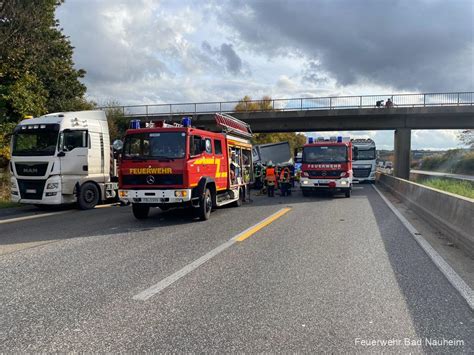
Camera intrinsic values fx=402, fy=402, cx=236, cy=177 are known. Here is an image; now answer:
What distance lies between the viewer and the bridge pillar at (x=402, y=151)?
3234cm

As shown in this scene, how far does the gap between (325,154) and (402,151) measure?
17.6 m

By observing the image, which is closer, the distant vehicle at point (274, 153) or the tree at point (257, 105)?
the distant vehicle at point (274, 153)

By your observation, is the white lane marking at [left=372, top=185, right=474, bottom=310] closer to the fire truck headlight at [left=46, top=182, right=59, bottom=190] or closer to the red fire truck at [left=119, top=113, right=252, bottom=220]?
the red fire truck at [left=119, top=113, right=252, bottom=220]

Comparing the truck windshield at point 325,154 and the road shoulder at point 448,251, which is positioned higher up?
the truck windshield at point 325,154

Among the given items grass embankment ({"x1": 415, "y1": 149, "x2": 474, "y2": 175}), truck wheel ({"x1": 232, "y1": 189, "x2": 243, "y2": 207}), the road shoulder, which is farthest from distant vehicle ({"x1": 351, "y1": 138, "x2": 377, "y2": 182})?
grass embankment ({"x1": 415, "y1": 149, "x2": 474, "y2": 175})

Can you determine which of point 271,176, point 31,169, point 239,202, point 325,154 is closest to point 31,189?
point 31,169

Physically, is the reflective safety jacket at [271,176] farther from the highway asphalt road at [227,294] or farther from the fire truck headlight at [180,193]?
the highway asphalt road at [227,294]

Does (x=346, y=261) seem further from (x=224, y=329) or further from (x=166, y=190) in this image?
(x=166, y=190)

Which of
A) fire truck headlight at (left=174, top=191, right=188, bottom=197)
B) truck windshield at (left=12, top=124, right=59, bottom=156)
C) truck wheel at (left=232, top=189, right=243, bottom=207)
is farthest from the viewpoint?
truck wheel at (left=232, top=189, right=243, bottom=207)

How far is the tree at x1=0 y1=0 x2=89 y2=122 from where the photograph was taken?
735 inches

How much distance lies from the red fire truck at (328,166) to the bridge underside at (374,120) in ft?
47.1

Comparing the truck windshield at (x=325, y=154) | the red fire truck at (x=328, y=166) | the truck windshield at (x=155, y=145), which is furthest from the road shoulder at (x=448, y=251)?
the truck windshield at (x=325, y=154)

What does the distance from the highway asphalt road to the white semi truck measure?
421cm

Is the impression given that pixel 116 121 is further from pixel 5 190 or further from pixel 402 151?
pixel 402 151
